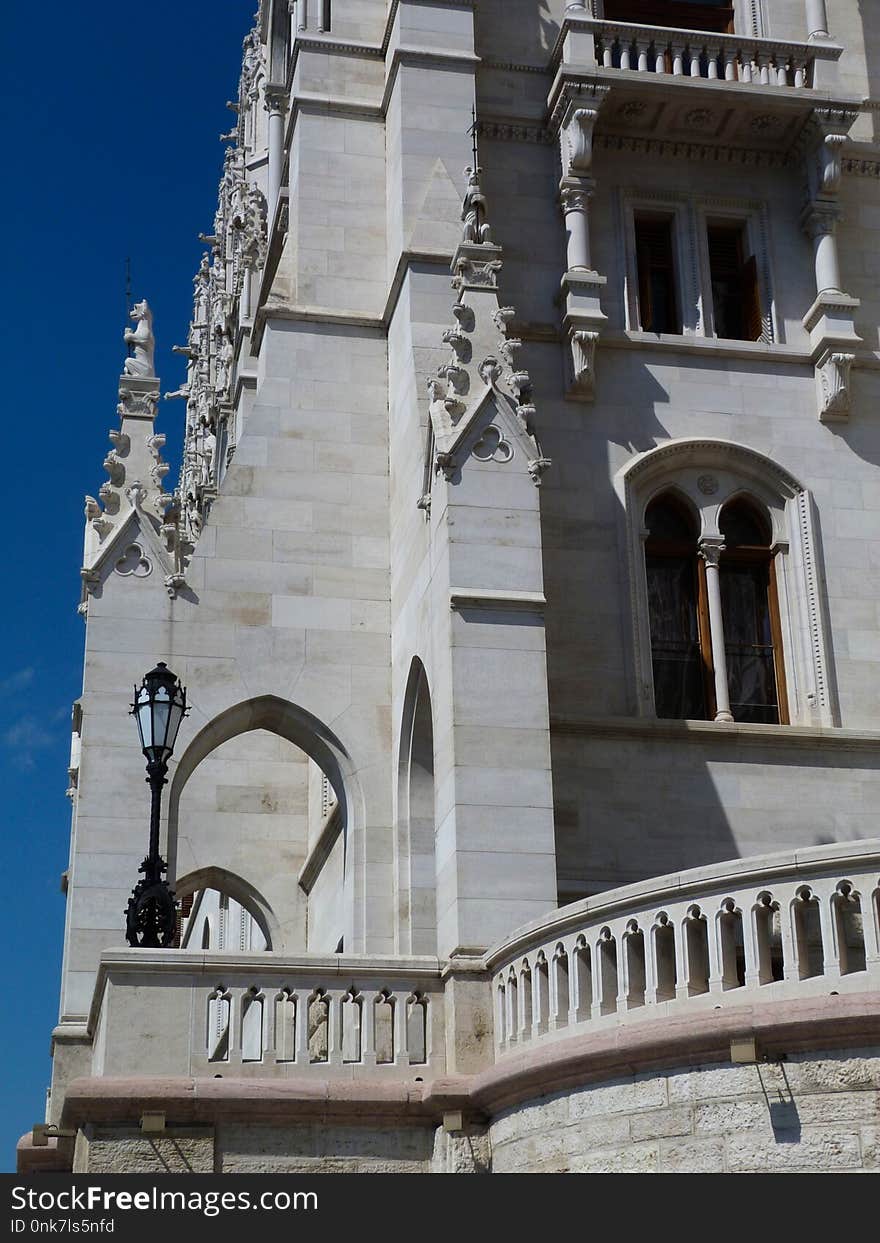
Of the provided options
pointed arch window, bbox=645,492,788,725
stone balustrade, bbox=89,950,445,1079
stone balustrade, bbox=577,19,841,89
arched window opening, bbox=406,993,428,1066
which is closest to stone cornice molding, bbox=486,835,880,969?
arched window opening, bbox=406,993,428,1066

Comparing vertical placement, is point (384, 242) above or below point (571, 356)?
above

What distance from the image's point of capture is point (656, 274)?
1064 inches

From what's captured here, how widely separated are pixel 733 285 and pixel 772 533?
13.5 feet

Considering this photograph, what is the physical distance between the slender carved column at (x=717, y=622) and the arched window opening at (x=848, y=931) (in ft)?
29.2

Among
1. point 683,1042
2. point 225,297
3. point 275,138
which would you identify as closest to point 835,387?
point 683,1042

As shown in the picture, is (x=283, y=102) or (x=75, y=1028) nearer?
(x=75, y=1028)

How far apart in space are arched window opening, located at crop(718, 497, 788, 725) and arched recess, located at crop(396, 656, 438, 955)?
424 cm

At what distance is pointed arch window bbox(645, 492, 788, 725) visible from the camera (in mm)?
24531

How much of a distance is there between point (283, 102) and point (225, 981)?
20.6 m

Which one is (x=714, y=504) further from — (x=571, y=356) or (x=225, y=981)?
(x=225, y=981)

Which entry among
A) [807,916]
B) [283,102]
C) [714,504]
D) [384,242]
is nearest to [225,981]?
[807,916]

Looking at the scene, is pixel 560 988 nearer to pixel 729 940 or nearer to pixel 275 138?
pixel 729 940

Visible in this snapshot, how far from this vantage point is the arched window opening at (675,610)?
24516 mm

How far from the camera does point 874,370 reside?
26.2 meters
